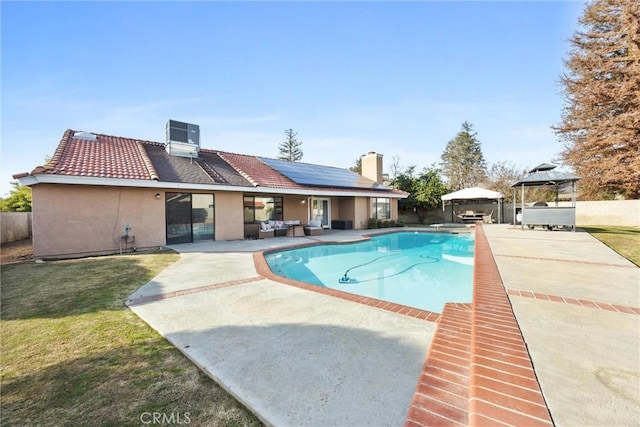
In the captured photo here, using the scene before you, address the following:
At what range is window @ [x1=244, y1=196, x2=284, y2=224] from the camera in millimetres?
15336

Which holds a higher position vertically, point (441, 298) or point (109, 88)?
point (109, 88)

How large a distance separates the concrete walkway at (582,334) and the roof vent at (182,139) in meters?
15.5

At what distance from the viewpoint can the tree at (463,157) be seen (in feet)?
144

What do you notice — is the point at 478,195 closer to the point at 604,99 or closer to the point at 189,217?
the point at 604,99

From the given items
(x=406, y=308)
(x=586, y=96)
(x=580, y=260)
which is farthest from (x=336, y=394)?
(x=586, y=96)

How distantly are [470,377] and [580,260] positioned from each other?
7.32m

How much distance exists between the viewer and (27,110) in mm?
13047

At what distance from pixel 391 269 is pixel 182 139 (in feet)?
43.2

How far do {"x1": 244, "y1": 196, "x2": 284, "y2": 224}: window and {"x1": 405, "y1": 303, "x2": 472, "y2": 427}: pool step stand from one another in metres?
13.2

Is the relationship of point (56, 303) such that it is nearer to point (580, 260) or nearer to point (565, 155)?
point (580, 260)

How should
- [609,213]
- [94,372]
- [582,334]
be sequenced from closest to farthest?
[94,372] < [582,334] < [609,213]

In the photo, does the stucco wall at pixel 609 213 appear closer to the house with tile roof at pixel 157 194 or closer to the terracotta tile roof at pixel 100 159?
the house with tile roof at pixel 157 194

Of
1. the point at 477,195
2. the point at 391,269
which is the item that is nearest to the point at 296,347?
the point at 391,269

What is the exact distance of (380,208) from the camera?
72.4 feet
